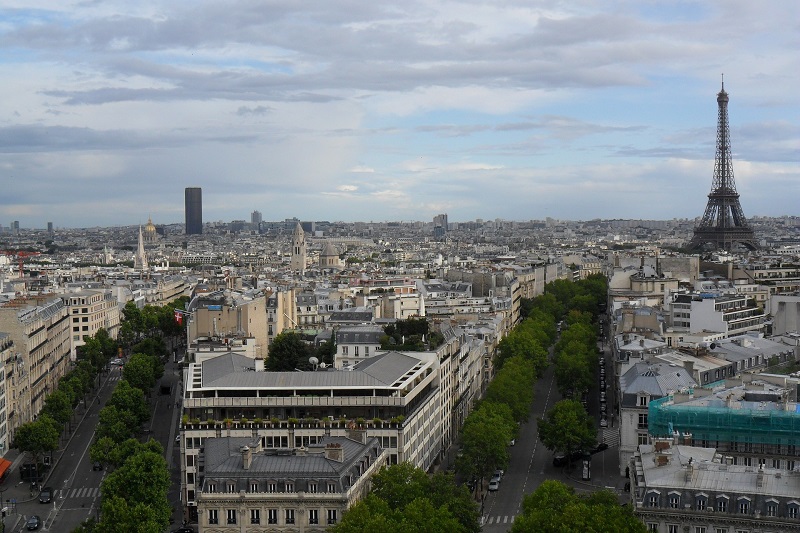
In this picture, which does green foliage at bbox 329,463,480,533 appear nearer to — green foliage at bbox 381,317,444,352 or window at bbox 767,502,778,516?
window at bbox 767,502,778,516

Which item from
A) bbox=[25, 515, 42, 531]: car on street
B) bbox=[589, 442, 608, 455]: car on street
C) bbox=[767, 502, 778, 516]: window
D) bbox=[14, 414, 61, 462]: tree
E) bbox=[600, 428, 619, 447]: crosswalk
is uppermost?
bbox=[767, 502, 778, 516]: window

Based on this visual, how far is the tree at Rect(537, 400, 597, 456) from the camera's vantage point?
2827 inches

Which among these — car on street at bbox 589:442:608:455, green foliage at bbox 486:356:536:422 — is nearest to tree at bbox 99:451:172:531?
green foliage at bbox 486:356:536:422

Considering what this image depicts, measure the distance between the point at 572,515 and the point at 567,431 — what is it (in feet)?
86.3

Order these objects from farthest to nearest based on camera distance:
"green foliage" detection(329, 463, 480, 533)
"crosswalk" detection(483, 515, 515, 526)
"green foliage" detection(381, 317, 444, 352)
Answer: "green foliage" detection(381, 317, 444, 352) < "crosswalk" detection(483, 515, 515, 526) < "green foliage" detection(329, 463, 480, 533)

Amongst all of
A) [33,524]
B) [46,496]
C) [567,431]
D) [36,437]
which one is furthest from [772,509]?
[36,437]

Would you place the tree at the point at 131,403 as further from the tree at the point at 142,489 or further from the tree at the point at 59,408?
the tree at the point at 142,489

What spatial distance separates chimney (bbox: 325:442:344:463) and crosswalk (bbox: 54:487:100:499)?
22.0 m

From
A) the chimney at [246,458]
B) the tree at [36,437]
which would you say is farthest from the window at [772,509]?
the tree at [36,437]

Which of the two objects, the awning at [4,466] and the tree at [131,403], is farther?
the tree at [131,403]

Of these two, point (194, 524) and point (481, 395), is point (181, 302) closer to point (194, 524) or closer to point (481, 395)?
point (481, 395)

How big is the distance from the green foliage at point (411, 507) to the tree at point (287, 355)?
94.5 ft

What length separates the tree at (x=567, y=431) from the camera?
71.8 meters

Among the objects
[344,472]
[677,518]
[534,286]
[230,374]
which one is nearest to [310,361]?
[230,374]
